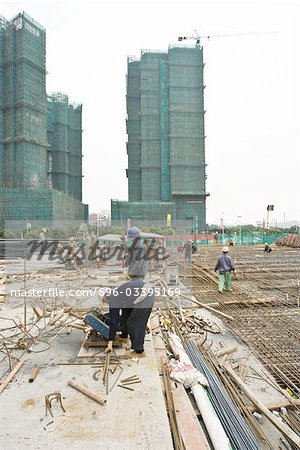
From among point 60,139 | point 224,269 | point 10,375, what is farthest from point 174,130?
point 10,375

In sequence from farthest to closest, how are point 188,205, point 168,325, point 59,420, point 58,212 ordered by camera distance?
1. point 188,205
2. point 58,212
3. point 168,325
4. point 59,420

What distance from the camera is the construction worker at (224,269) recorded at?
7.78 metres

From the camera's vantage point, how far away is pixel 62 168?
54469 mm

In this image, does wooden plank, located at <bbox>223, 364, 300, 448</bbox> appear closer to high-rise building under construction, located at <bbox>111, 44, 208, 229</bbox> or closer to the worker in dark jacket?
the worker in dark jacket

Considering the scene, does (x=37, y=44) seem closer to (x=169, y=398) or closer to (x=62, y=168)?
(x=62, y=168)

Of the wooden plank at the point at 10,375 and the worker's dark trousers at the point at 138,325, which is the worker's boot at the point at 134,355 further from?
the wooden plank at the point at 10,375

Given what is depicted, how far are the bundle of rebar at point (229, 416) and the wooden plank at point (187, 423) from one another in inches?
10.4

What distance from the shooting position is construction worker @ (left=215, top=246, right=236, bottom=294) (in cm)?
778

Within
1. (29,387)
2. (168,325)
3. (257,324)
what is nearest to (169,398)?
(29,387)

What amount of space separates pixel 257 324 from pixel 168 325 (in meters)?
1.96

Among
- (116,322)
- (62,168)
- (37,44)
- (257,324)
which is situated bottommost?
(257,324)

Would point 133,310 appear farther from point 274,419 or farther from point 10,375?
point 274,419

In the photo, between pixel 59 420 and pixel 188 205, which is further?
pixel 188 205

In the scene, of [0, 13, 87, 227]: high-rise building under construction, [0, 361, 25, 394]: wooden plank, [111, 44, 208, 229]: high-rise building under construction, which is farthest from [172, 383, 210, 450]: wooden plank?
[111, 44, 208, 229]: high-rise building under construction
